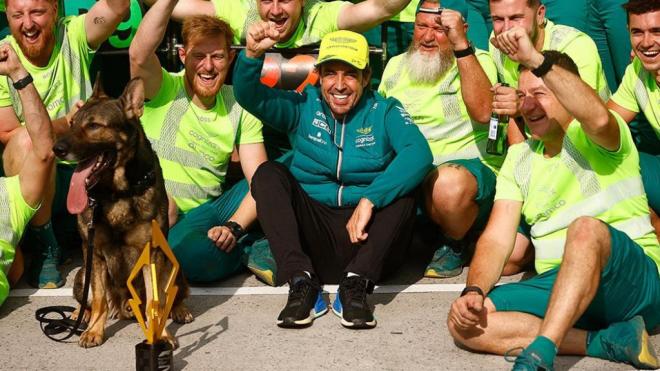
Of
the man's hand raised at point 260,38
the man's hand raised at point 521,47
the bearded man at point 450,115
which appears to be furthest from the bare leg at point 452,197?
the man's hand raised at point 521,47

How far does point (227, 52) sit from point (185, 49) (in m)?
0.23

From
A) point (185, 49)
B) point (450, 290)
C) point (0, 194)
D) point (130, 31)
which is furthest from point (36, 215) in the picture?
point (450, 290)

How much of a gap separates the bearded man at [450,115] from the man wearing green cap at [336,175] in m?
0.27

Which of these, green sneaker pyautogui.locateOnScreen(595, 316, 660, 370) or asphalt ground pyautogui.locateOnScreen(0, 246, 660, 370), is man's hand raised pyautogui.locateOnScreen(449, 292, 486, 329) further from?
green sneaker pyautogui.locateOnScreen(595, 316, 660, 370)

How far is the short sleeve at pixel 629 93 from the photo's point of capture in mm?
6102

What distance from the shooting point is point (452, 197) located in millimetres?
5812

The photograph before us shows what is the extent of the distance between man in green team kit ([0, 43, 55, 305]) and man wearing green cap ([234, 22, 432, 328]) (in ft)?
3.27

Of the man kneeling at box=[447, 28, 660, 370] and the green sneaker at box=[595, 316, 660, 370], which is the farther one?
the green sneaker at box=[595, 316, 660, 370]

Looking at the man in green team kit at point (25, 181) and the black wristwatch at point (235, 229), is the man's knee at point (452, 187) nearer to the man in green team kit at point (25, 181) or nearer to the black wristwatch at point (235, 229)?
the black wristwatch at point (235, 229)

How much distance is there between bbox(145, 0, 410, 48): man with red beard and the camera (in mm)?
6590

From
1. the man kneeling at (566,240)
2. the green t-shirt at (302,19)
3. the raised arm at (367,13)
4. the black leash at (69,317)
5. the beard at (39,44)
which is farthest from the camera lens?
the green t-shirt at (302,19)

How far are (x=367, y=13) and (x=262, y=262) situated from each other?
1710 millimetres

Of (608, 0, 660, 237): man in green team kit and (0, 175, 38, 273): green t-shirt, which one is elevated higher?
(608, 0, 660, 237): man in green team kit

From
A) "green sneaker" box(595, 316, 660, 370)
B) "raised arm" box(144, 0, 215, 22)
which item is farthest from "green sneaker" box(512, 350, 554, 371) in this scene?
"raised arm" box(144, 0, 215, 22)
